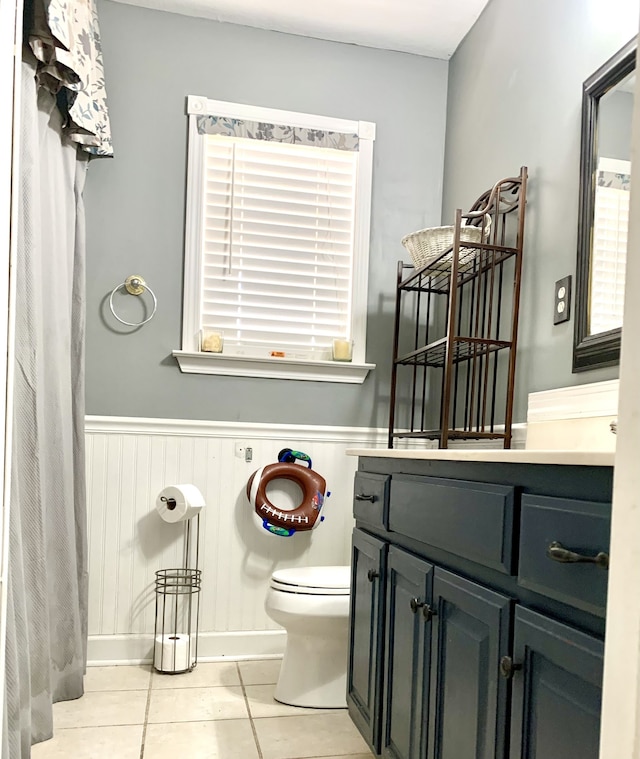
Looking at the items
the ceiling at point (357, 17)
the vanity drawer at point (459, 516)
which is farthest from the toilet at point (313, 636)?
the ceiling at point (357, 17)

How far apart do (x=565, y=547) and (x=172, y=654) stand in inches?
79.9

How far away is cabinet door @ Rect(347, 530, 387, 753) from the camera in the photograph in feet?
5.98

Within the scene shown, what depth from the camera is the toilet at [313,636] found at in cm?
229

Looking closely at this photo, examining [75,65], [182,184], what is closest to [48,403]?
[75,65]

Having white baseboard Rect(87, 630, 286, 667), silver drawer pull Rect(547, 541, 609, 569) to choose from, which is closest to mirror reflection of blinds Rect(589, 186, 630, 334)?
silver drawer pull Rect(547, 541, 609, 569)

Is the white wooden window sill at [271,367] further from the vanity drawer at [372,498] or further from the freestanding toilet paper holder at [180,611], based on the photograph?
the vanity drawer at [372,498]

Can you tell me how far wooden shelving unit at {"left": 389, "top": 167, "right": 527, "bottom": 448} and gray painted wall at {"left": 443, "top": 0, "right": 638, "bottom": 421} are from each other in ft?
0.22

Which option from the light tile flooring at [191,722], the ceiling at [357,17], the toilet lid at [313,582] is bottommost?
the light tile flooring at [191,722]

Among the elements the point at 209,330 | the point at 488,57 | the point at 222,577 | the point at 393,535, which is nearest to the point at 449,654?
the point at 393,535

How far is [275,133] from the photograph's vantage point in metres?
2.92

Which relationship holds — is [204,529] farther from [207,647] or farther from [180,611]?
[207,647]

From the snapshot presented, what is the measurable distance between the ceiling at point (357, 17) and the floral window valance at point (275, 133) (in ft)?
1.37

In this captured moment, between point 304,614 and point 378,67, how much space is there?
92.2 inches

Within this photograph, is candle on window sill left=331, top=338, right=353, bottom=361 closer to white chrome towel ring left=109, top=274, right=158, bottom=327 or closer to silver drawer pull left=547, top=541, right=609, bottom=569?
white chrome towel ring left=109, top=274, right=158, bottom=327
